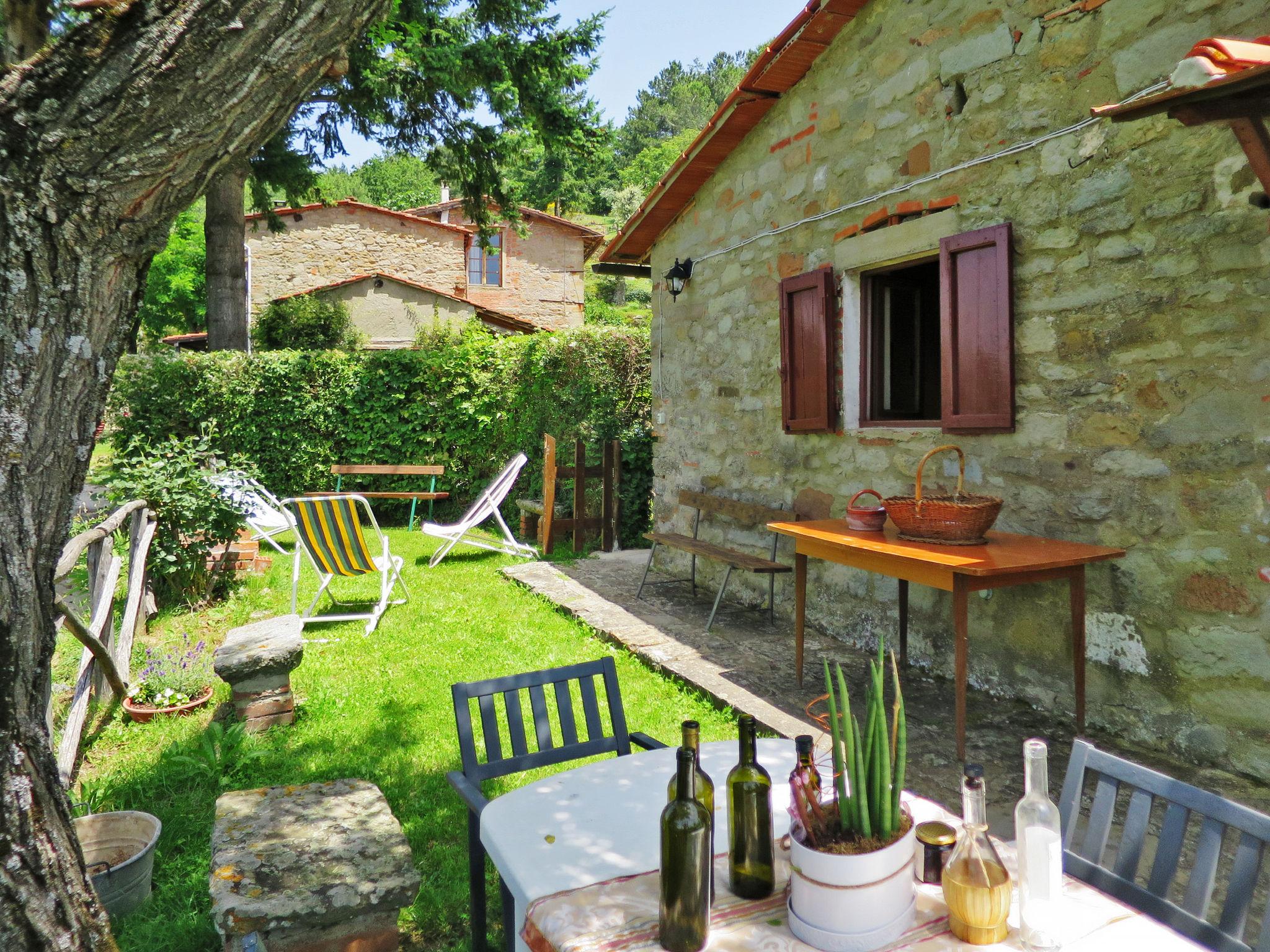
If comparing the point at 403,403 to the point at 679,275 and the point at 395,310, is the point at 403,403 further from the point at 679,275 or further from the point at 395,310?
the point at 395,310

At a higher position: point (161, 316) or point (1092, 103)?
point (161, 316)

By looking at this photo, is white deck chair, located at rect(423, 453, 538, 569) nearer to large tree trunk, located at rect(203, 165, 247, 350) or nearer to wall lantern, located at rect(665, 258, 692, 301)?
wall lantern, located at rect(665, 258, 692, 301)

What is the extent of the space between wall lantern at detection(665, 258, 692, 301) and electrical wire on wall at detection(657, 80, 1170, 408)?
8 cm

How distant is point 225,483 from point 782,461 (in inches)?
147

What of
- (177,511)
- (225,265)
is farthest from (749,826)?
(225,265)

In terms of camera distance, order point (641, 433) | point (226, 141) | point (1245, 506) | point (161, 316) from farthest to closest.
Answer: point (161, 316), point (641, 433), point (1245, 506), point (226, 141)

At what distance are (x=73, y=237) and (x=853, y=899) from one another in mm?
1810

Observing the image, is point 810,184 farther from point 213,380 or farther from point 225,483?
point 213,380

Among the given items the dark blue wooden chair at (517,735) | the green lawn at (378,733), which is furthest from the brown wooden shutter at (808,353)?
the dark blue wooden chair at (517,735)

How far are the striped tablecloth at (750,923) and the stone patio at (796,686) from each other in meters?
1.58

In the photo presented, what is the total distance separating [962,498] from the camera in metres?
3.51

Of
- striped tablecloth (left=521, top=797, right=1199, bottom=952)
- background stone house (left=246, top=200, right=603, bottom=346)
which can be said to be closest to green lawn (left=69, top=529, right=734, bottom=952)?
striped tablecloth (left=521, top=797, right=1199, bottom=952)

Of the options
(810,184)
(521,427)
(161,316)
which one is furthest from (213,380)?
(161,316)

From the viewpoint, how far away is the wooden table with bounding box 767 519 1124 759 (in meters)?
3.11
